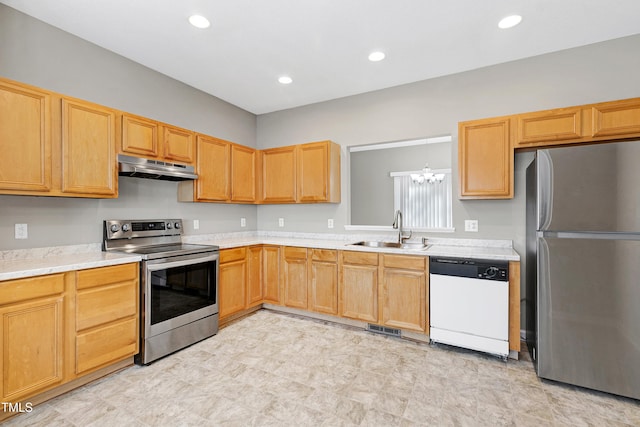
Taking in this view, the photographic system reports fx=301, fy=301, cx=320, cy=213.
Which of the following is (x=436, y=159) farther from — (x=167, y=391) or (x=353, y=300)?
(x=167, y=391)

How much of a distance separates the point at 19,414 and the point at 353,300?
2.65m

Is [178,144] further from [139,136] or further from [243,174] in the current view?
[243,174]

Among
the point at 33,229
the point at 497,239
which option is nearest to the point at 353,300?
the point at 497,239

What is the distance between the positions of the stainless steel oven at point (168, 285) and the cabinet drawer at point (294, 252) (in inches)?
32.9

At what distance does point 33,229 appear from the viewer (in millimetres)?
2367

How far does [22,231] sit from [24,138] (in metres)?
0.72

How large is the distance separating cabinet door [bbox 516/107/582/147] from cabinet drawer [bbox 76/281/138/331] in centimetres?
360

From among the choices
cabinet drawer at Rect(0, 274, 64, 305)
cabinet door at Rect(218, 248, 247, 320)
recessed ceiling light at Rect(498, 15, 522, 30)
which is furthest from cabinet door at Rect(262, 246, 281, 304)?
recessed ceiling light at Rect(498, 15, 522, 30)

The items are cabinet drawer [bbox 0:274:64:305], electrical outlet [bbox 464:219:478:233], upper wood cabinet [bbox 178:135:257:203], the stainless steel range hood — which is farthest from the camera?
upper wood cabinet [bbox 178:135:257:203]

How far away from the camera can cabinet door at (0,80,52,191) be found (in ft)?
6.68

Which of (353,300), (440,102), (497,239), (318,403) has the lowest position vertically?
(318,403)

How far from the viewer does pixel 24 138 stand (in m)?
2.12

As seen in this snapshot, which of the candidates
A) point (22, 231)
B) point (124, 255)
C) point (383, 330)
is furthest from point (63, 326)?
point (383, 330)

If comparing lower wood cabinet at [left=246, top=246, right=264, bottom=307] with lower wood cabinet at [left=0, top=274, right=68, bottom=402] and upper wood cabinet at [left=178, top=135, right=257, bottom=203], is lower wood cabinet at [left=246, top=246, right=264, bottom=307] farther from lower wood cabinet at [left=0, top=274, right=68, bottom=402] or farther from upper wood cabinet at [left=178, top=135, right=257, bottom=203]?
lower wood cabinet at [left=0, top=274, right=68, bottom=402]
